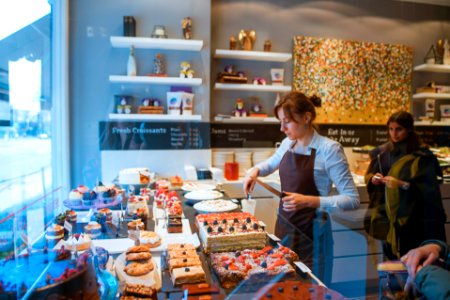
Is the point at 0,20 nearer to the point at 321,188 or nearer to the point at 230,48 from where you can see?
the point at 321,188

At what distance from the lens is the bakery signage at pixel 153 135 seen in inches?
142

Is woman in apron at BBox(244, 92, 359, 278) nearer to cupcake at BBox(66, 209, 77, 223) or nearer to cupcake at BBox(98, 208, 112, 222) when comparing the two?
cupcake at BBox(98, 208, 112, 222)

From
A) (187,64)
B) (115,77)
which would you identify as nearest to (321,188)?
(187,64)

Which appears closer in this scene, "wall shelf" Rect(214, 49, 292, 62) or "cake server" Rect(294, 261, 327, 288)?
"cake server" Rect(294, 261, 327, 288)

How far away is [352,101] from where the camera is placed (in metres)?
4.35

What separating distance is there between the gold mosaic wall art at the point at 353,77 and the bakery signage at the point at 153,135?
1.39m

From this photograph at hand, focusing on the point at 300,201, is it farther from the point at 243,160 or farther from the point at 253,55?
the point at 253,55

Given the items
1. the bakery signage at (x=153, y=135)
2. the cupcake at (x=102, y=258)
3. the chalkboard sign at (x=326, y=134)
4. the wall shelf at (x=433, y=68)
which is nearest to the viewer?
the cupcake at (x=102, y=258)

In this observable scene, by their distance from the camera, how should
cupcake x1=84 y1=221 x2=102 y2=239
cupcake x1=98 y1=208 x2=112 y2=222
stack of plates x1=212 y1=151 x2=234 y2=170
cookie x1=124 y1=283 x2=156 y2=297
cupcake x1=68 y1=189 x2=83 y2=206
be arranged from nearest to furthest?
cookie x1=124 y1=283 x2=156 y2=297 → cupcake x1=84 y1=221 x2=102 y2=239 → cupcake x1=98 y1=208 x2=112 y2=222 → cupcake x1=68 y1=189 x2=83 y2=206 → stack of plates x1=212 y1=151 x2=234 y2=170

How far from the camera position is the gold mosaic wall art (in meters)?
4.16

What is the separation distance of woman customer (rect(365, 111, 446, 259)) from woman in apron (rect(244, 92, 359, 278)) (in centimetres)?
103

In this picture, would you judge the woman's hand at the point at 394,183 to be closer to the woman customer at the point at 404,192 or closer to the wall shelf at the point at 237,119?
the woman customer at the point at 404,192

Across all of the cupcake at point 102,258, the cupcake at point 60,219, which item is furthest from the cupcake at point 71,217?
the cupcake at point 102,258

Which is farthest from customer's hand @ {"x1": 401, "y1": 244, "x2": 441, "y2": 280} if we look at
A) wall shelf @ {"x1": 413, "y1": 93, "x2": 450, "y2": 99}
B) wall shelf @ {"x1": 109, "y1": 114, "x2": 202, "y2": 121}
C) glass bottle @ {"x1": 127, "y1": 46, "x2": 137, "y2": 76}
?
wall shelf @ {"x1": 413, "y1": 93, "x2": 450, "y2": 99}
